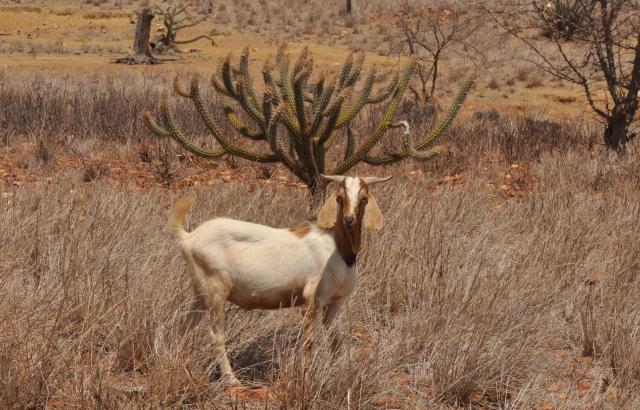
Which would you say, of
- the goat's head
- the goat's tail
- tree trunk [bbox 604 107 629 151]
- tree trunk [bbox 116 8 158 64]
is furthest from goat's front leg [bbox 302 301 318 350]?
tree trunk [bbox 116 8 158 64]

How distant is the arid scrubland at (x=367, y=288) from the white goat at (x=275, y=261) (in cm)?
21

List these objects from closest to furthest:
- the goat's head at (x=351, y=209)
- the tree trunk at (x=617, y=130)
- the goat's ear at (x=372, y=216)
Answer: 1. the goat's head at (x=351, y=209)
2. the goat's ear at (x=372, y=216)
3. the tree trunk at (x=617, y=130)

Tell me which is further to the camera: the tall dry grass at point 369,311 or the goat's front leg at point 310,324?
the goat's front leg at point 310,324

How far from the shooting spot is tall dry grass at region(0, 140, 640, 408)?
3.19m

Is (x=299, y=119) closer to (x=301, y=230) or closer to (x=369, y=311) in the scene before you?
(x=369, y=311)

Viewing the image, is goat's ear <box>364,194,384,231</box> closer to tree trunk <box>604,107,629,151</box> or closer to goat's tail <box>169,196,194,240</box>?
goat's tail <box>169,196,194,240</box>

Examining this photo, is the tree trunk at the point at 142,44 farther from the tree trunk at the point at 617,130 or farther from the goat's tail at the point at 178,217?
the goat's tail at the point at 178,217

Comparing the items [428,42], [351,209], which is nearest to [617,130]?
[351,209]

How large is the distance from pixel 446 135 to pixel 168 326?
8.23 metres

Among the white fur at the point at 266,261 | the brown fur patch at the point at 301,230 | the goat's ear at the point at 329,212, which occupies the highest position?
the goat's ear at the point at 329,212

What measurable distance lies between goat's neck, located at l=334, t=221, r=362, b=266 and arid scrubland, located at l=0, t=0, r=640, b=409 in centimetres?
39

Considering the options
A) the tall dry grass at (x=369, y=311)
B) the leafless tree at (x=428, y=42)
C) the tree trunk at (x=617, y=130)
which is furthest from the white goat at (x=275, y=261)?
the tree trunk at (x=617, y=130)

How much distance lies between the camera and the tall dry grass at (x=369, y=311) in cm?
319

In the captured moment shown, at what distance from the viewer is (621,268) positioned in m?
5.46
